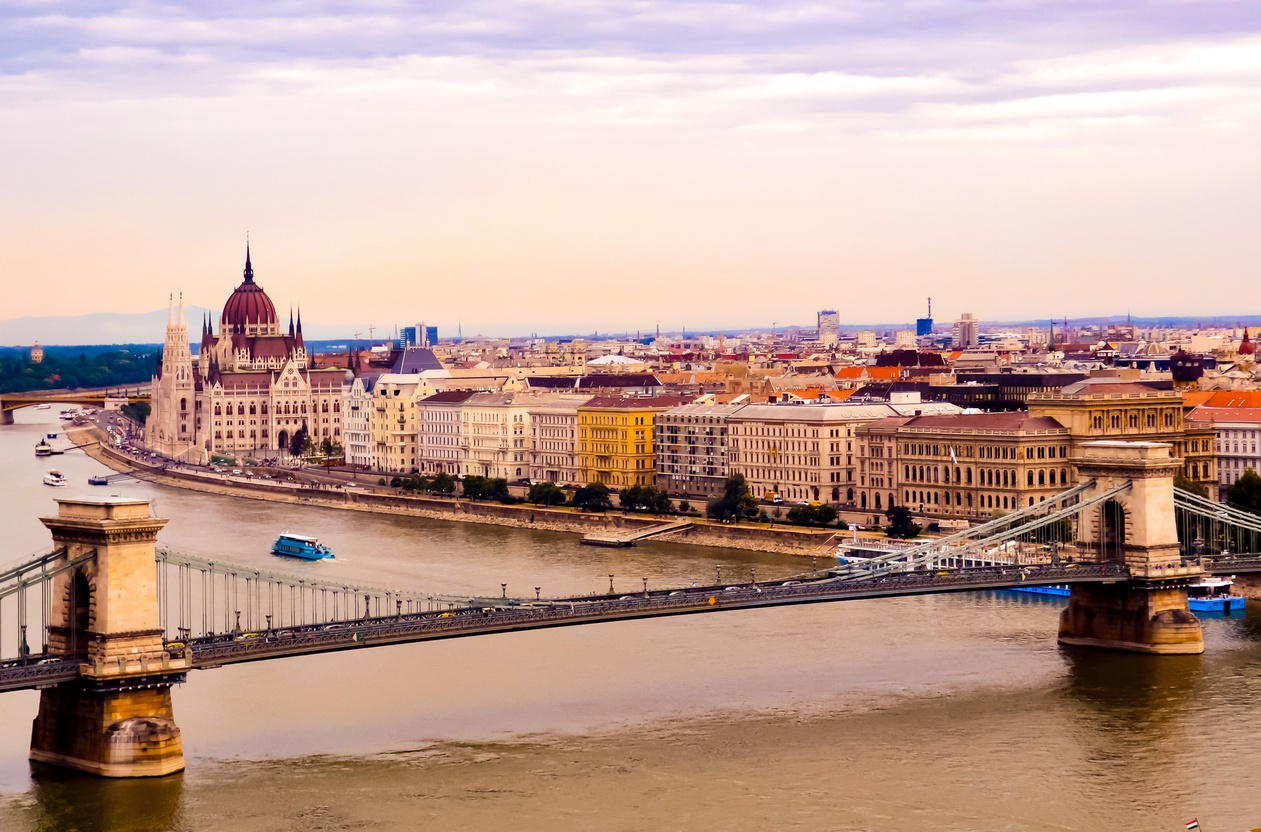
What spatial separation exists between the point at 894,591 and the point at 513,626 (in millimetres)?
6526

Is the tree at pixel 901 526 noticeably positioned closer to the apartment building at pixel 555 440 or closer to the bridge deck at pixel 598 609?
the bridge deck at pixel 598 609

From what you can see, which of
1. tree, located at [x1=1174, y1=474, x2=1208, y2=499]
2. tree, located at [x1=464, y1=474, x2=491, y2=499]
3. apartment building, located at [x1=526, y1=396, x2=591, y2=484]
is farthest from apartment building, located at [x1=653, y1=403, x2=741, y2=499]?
tree, located at [x1=1174, y1=474, x2=1208, y2=499]

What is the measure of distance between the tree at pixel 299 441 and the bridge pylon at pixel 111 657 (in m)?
64.7

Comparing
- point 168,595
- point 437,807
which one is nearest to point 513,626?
point 437,807

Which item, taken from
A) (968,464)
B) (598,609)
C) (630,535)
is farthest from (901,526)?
(598,609)

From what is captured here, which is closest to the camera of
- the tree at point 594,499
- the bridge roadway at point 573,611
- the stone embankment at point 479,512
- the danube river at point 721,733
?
the danube river at point 721,733

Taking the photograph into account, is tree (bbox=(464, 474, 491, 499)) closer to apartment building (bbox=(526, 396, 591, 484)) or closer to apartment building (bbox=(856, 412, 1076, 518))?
apartment building (bbox=(526, 396, 591, 484))

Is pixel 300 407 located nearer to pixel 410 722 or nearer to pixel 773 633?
pixel 773 633

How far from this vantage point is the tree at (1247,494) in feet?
155

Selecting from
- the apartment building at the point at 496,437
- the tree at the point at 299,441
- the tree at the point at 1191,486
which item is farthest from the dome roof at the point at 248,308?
the tree at the point at 1191,486

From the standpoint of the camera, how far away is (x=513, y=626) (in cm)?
3042

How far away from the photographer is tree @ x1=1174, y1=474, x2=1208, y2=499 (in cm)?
4956

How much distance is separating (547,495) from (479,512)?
1.93 m

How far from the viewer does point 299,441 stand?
94188mm
